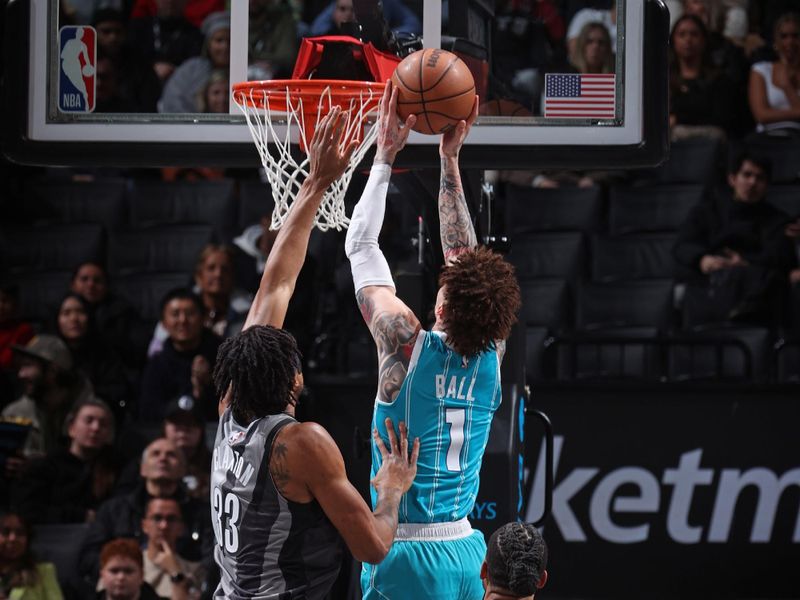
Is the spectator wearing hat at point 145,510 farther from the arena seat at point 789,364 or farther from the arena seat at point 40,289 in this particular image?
the arena seat at point 789,364

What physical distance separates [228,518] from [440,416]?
2.55 ft

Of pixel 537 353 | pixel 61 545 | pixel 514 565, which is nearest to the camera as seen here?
pixel 514 565

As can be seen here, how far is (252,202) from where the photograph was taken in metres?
9.73

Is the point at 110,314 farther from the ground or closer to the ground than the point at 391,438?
farther from the ground

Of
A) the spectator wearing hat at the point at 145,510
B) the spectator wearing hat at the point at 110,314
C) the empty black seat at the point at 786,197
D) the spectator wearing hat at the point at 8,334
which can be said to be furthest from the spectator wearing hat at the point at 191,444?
the empty black seat at the point at 786,197

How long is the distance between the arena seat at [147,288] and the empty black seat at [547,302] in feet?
7.68

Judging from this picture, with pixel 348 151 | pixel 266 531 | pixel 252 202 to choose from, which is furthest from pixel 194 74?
pixel 266 531

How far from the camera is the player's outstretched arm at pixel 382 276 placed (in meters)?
4.25

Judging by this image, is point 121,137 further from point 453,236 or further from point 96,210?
point 96,210

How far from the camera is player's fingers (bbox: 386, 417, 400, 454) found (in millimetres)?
4195

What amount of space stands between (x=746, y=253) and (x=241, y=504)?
18.7 ft

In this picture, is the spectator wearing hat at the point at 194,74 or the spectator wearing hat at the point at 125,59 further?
the spectator wearing hat at the point at 125,59

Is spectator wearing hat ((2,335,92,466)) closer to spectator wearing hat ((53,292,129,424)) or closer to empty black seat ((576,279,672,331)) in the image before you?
spectator wearing hat ((53,292,129,424))

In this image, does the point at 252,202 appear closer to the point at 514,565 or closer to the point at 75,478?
the point at 75,478
